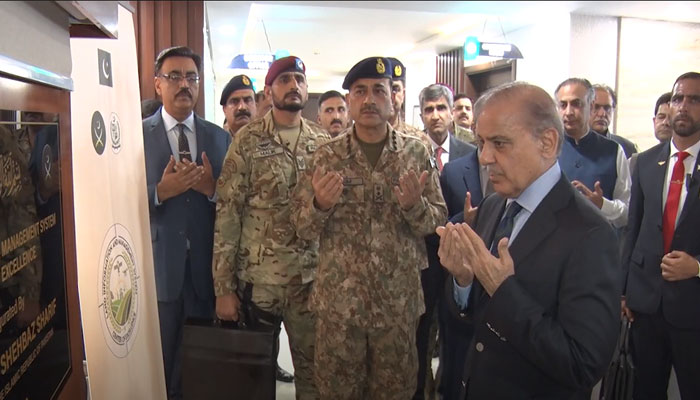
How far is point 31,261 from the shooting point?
1079 millimetres

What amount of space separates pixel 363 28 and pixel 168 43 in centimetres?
497

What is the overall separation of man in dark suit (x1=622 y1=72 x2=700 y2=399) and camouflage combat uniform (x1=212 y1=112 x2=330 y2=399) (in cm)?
147

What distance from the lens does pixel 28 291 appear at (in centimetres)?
106

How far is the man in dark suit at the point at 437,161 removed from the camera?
2627 mm

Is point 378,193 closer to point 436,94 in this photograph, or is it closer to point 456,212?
point 456,212

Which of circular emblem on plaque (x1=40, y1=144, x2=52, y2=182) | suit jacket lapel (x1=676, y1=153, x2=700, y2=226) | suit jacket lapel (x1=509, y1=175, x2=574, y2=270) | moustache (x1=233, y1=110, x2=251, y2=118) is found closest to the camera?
circular emblem on plaque (x1=40, y1=144, x2=52, y2=182)

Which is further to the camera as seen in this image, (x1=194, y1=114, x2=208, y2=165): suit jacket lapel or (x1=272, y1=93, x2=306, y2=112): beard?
(x1=194, y1=114, x2=208, y2=165): suit jacket lapel

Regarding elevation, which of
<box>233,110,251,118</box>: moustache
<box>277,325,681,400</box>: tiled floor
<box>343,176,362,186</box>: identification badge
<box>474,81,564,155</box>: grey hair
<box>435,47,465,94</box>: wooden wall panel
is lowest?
<box>277,325,681,400</box>: tiled floor

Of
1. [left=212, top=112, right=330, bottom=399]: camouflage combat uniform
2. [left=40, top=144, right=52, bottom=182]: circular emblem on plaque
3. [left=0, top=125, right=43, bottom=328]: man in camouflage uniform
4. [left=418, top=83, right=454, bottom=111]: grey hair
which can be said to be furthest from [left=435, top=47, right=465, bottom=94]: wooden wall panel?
[left=0, top=125, right=43, bottom=328]: man in camouflage uniform

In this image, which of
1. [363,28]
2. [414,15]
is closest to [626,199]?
[414,15]

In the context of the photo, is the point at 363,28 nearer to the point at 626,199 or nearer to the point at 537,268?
the point at 626,199

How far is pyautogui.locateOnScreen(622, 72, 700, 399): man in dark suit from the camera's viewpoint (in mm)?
2090

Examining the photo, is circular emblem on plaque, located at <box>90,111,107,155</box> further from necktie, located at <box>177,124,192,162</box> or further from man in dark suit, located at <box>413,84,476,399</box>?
man in dark suit, located at <box>413,84,476,399</box>

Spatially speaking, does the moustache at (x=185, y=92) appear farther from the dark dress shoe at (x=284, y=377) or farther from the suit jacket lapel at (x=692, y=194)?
the suit jacket lapel at (x=692, y=194)
